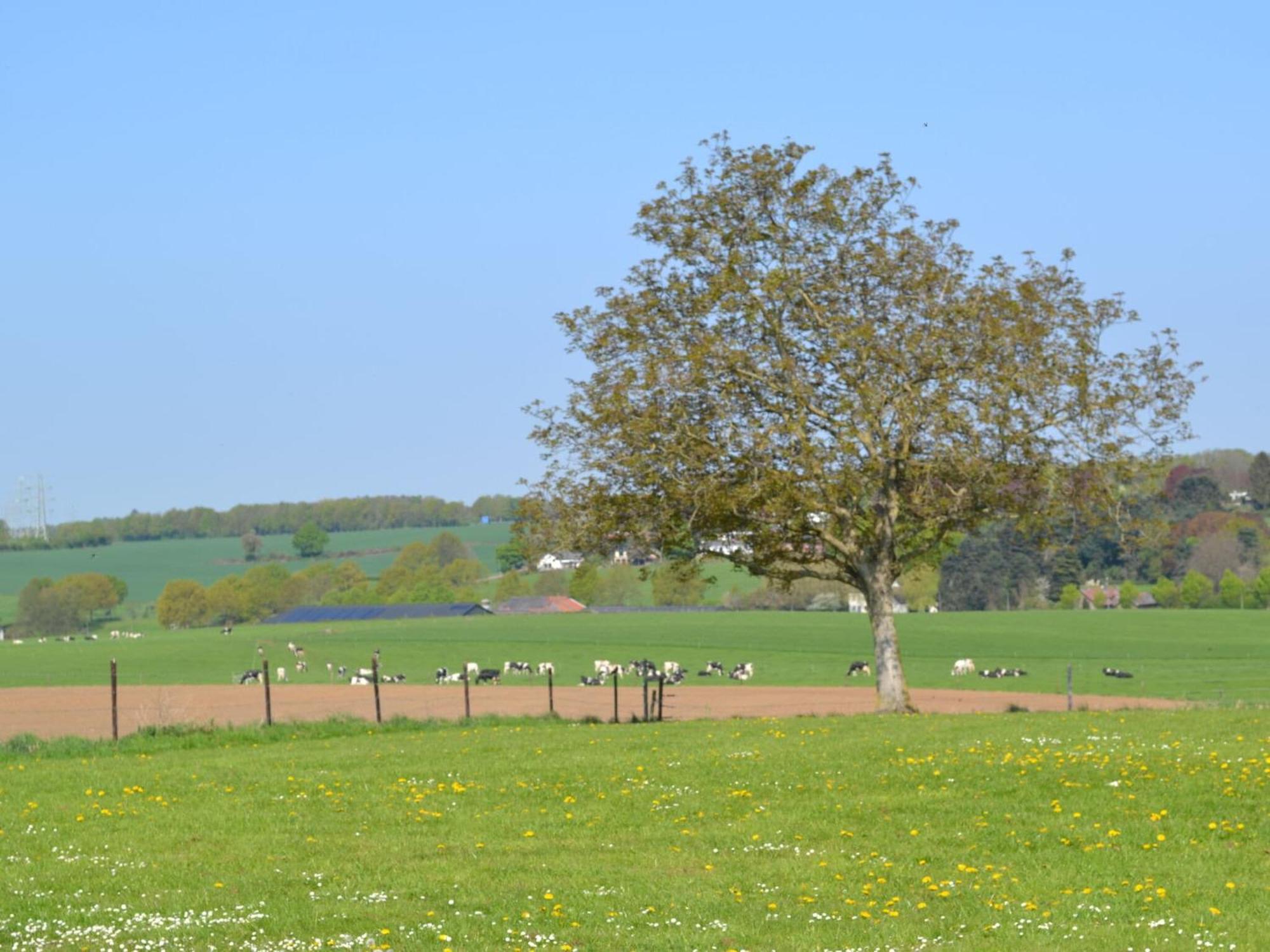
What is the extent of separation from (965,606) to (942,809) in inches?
5829

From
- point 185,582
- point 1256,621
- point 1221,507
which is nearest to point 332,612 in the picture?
point 185,582

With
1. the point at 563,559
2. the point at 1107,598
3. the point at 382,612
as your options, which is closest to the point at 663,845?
the point at 563,559

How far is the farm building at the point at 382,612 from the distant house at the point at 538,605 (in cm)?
748

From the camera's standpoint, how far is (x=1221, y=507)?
198125mm

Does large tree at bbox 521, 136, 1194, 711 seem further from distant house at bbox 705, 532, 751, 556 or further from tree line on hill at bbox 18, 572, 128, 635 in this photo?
tree line on hill at bbox 18, 572, 128, 635

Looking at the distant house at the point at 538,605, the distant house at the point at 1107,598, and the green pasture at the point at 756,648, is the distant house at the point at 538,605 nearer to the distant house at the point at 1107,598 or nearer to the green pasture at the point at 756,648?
the green pasture at the point at 756,648

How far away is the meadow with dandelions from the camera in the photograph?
42.2 ft

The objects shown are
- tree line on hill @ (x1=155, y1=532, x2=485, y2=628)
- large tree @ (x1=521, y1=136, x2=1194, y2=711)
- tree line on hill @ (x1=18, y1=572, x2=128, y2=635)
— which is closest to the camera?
large tree @ (x1=521, y1=136, x2=1194, y2=711)

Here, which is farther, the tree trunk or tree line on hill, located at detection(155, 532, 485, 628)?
tree line on hill, located at detection(155, 532, 485, 628)

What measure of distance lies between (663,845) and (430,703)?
4028 cm

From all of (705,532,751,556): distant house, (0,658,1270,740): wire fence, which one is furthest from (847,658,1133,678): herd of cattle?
(705,532,751,556): distant house

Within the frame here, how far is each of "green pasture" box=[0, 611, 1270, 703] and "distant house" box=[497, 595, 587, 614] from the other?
93.4 feet

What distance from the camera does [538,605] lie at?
166 metres

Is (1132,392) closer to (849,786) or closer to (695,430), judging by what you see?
(695,430)
